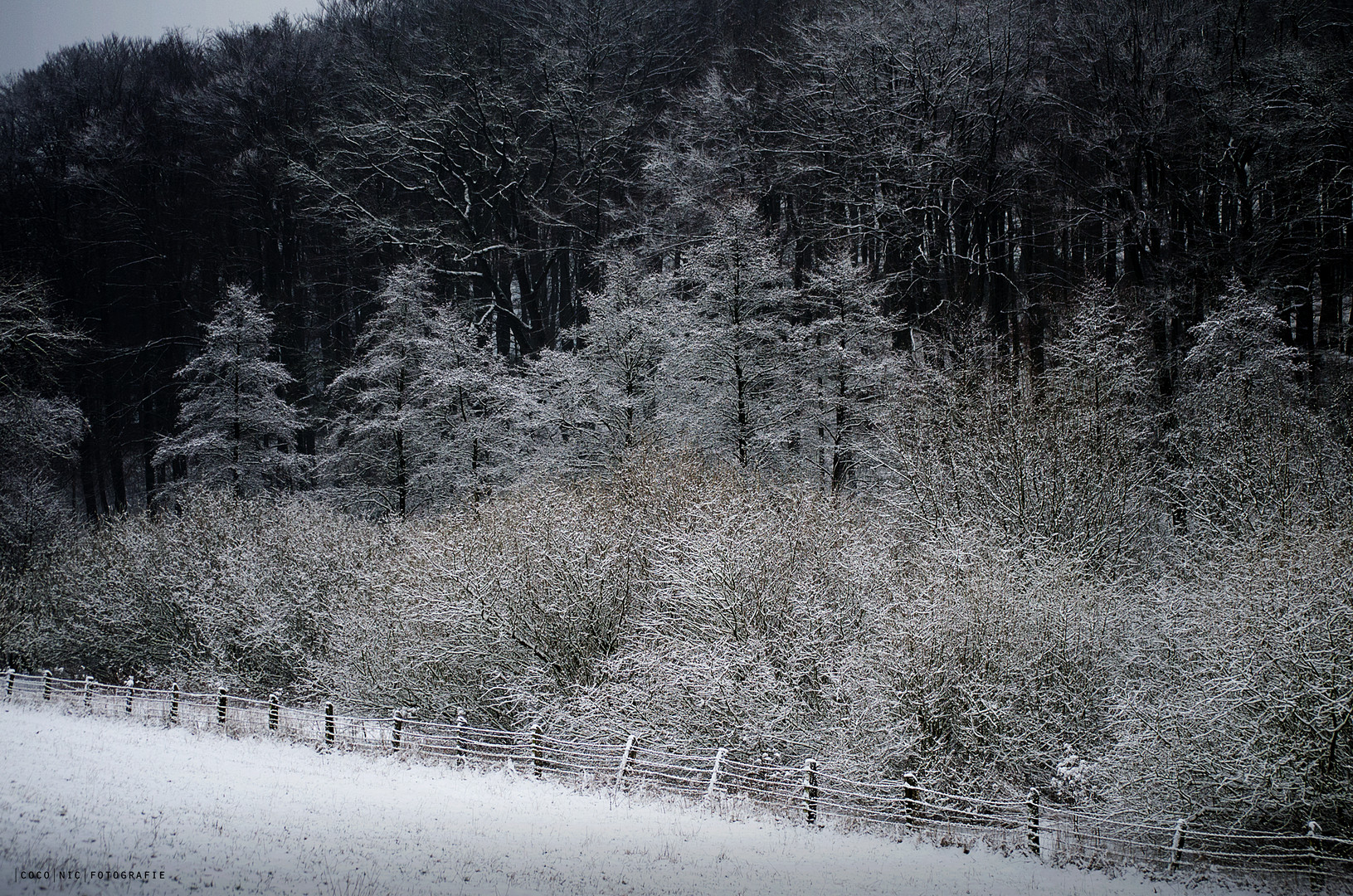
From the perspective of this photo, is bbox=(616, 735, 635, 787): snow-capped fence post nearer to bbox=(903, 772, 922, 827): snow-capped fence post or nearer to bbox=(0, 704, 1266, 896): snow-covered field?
bbox=(0, 704, 1266, 896): snow-covered field

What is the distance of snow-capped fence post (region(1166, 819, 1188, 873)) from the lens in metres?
9.56

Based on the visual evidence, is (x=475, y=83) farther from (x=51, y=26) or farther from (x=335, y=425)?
(x=51, y=26)

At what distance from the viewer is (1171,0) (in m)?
26.8

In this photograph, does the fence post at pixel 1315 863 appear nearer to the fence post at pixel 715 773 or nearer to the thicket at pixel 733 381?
the thicket at pixel 733 381

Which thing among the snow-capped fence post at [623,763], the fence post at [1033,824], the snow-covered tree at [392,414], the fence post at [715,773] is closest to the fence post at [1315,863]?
the fence post at [1033,824]

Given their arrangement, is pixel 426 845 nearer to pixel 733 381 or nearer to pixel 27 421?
pixel 733 381

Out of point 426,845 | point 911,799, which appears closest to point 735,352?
point 911,799

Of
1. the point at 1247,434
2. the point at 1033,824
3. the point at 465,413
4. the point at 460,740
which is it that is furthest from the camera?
the point at 465,413

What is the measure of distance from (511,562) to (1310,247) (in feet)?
76.8

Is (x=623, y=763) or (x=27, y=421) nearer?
(x=623, y=763)

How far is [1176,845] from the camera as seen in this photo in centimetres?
957

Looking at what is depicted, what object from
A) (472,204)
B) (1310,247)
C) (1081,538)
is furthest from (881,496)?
(472,204)

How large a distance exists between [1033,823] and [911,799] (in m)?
1.45

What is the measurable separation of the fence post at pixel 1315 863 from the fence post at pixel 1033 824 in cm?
269
